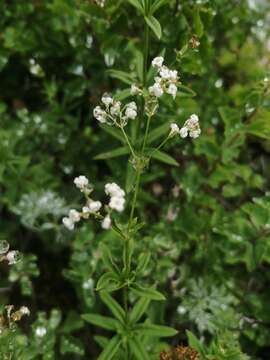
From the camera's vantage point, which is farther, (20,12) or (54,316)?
(20,12)

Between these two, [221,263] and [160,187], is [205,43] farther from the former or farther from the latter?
[221,263]

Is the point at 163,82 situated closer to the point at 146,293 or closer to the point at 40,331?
the point at 146,293

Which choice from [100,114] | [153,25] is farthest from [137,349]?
[153,25]

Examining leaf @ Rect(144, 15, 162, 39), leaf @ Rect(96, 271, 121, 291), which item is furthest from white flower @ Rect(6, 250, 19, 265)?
leaf @ Rect(144, 15, 162, 39)

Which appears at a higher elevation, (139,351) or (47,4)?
(47,4)

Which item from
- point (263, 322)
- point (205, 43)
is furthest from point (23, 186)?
point (263, 322)

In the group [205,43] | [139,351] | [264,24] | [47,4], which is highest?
[264,24]

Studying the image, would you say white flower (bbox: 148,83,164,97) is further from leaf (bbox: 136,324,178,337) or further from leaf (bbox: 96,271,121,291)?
leaf (bbox: 136,324,178,337)
